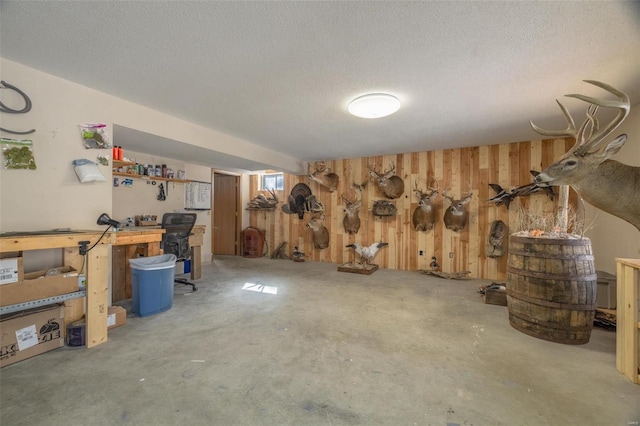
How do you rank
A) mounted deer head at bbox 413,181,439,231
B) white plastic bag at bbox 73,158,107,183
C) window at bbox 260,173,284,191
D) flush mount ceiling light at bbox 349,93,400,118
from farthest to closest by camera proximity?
1. window at bbox 260,173,284,191
2. mounted deer head at bbox 413,181,439,231
3. flush mount ceiling light at bbox 349,93,400,118
4. white plastic bag at bbox 73,158,107,183

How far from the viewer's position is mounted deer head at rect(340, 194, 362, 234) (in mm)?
5484

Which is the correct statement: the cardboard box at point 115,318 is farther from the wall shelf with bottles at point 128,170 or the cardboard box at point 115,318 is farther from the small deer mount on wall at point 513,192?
the small deer mount on wall at point 513,192

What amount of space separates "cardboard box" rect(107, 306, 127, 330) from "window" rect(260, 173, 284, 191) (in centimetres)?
462

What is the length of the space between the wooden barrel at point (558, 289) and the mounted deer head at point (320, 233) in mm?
4008

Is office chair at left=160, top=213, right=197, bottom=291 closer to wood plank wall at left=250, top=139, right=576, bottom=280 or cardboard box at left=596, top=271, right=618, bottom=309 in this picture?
wood plank wall at left=250, top=139, right=576, bottom=280

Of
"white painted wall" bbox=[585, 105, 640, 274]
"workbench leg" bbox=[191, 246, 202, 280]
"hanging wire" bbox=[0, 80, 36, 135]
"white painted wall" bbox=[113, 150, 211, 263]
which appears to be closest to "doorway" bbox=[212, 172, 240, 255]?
"white painted wall" bbox=[113, 150, 211, 263]

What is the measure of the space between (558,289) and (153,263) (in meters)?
4.22

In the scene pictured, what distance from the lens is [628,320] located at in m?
1.76

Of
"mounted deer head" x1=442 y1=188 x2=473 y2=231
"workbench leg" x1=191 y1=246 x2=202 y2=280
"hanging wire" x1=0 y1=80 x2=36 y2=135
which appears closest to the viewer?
"hanging wire" x1=0 y1=80 x2=36 y2=135

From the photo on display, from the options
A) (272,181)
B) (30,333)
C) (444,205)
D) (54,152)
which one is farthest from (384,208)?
(30,333)

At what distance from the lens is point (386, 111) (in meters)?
2.72

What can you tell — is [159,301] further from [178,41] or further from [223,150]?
[178,41]

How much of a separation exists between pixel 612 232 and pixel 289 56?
4.57 m

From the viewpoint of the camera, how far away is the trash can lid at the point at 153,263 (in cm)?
275
